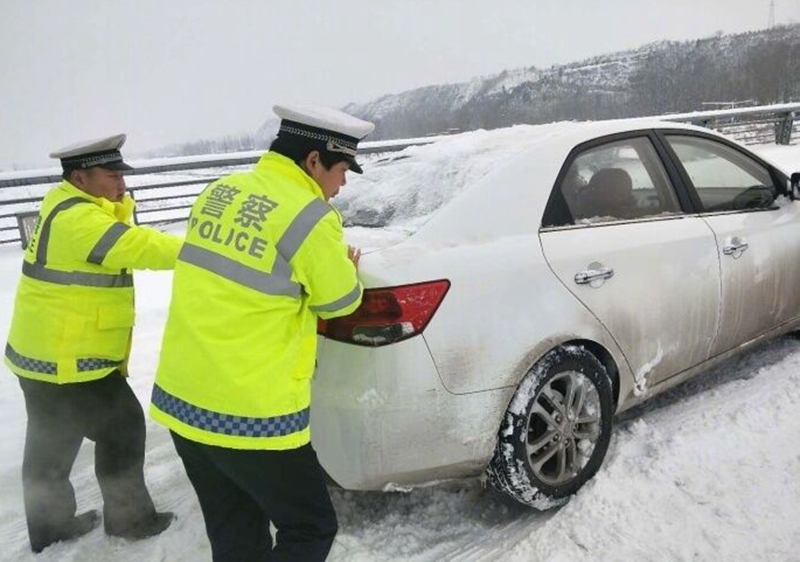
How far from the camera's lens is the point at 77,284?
244cm

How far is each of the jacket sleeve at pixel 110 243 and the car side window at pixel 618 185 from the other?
164cm

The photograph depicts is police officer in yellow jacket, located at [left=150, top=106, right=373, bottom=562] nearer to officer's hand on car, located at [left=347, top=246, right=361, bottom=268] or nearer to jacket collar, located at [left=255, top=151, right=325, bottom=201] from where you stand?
jacket collar, located at [left=255, top=151, right=325, bottom=201]

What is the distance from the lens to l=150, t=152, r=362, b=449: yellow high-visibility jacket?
5.48 ft

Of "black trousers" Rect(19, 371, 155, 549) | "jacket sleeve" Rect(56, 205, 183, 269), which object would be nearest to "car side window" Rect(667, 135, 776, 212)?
"jacket sleeve" Rect(56, 205, 183, 269)

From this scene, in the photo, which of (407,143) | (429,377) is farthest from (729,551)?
(407,143)

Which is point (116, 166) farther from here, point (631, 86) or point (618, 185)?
point (631, 86)

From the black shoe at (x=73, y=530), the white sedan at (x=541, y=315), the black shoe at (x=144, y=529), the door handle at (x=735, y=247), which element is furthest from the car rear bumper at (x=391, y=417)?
the door handle at (x=735, y=247)

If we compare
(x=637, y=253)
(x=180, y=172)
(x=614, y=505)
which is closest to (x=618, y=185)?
(x=637, y=253)

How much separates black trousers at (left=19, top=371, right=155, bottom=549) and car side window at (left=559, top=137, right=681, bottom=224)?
2075 mm

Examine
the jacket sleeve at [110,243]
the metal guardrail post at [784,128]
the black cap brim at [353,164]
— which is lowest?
the metal guardrail post at [784,128]

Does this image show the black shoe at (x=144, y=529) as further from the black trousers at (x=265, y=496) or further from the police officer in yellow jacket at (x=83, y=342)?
the black trousers at (x=265, y=496)

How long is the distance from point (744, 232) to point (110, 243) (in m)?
3.00

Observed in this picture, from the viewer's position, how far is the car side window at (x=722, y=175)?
332 cm

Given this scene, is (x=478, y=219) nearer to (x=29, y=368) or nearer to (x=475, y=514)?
(x=475, y=514)
